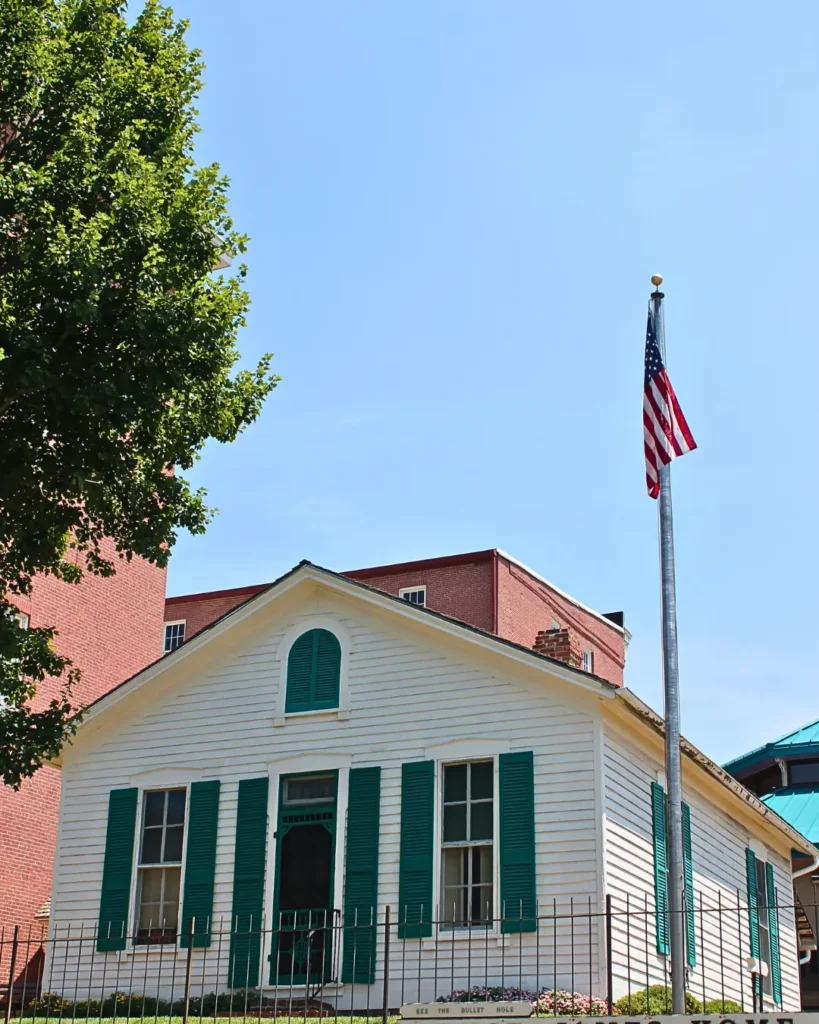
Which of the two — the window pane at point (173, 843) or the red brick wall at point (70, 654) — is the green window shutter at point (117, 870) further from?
the red brick wall at point (70, 654)

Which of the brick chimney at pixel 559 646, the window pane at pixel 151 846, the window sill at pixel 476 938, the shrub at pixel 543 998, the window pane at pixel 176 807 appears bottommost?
the shrub at pixel 543 998

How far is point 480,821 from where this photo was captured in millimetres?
16766

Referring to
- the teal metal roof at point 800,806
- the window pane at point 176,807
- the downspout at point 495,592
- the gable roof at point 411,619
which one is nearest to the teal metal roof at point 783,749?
the teal metal roof at point 800,806

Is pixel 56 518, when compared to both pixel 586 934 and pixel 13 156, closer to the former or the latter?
pixel 13 156

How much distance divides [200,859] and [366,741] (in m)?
2.76

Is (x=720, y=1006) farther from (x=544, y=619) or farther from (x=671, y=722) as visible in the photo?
(x=544, y=619)

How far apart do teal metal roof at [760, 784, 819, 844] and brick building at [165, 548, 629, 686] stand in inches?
195

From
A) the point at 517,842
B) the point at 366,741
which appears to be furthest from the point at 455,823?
the point at 366,741

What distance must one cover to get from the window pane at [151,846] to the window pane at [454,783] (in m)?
4.24

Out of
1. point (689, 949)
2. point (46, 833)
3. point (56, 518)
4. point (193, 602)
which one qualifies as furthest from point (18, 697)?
point (193, 602)

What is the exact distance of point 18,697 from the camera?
1448 cm

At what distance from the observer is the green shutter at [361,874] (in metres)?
16.6

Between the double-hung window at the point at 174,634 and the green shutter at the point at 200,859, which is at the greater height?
the double-hung window at the point at 174,634

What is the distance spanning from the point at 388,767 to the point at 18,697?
16.8 ft
